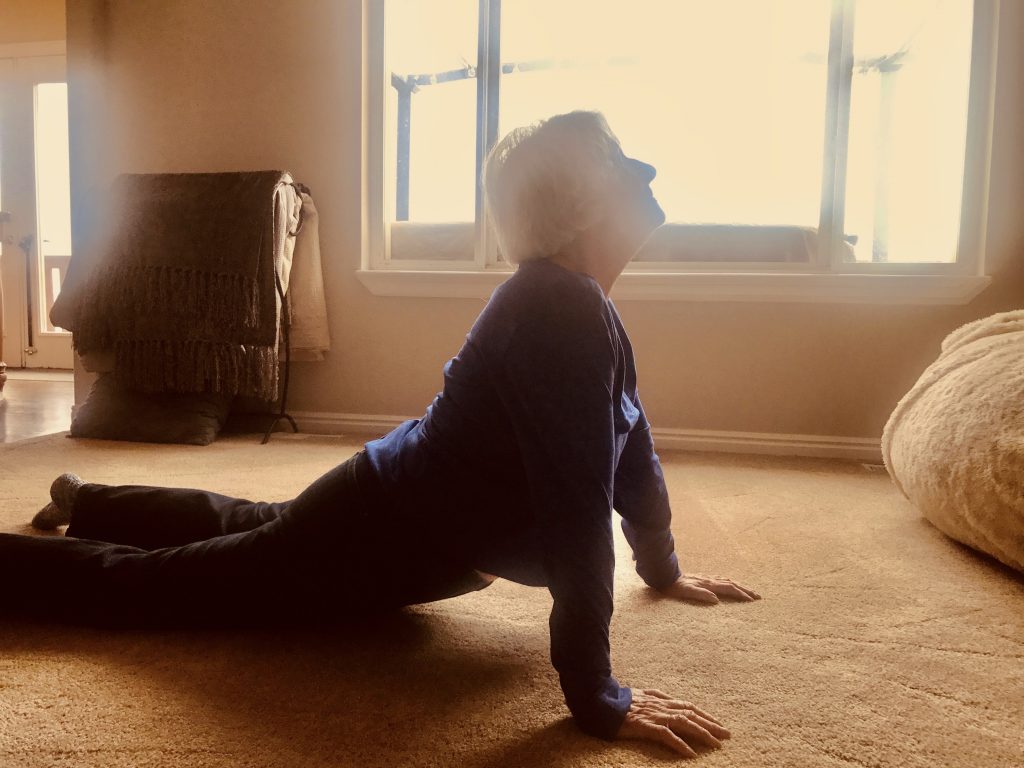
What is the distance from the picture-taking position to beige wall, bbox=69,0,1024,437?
2.15 meters

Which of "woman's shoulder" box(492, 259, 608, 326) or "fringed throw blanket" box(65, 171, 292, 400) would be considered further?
"fringed throw blanket" box(65, 171, 292, 400)

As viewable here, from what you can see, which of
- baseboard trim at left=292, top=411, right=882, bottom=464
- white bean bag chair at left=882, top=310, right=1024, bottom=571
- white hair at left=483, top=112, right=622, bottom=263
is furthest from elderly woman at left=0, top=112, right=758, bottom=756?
baseboard trim at left=292, top=411, right=882, bottom=464

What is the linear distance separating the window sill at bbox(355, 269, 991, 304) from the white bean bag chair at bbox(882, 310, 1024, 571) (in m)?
0.58

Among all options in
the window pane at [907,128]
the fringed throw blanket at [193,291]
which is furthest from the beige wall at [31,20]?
the window pane at [907,128]

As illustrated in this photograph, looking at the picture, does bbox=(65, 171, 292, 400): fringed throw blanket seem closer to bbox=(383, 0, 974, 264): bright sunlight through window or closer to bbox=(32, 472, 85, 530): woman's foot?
bbox=(383, 0, 974, 264): bright sunlight through window

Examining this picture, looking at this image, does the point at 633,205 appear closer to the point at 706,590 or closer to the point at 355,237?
the point at 706,590

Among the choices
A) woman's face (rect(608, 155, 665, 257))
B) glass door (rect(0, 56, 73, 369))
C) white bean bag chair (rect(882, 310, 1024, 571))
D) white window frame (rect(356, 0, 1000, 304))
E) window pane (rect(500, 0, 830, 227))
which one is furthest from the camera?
glass door (rect(0, 56, 73, 369))

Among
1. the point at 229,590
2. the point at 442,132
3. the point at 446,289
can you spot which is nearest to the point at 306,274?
the point at 446,289

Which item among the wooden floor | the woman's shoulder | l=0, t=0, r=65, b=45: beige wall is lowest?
the wooden floor

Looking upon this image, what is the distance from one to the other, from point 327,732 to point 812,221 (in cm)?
225

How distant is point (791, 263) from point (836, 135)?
420mm

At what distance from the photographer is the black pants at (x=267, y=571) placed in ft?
2.68

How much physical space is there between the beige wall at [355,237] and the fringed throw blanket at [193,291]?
29 cm

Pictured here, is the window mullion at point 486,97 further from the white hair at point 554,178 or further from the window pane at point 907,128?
the white hair at point 554,178
